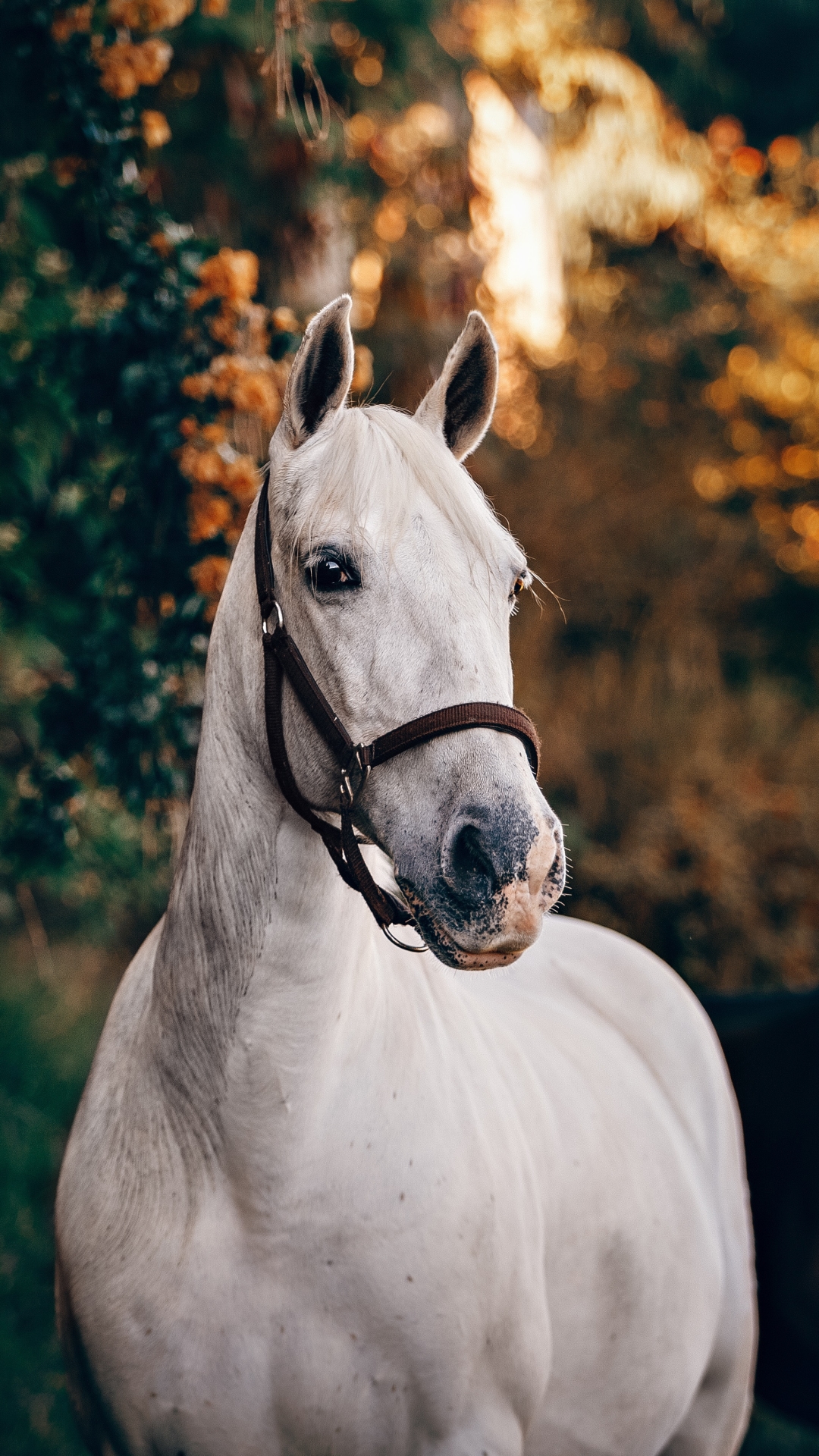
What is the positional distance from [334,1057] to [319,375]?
3.43ft

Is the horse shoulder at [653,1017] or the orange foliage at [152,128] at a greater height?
the orange foliage at [152,128]

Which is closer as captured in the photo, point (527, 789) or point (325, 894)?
point (527, 789)

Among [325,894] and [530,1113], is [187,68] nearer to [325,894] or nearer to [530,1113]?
[325,894]

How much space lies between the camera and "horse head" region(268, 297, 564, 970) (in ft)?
3.91

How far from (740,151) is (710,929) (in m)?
7.25

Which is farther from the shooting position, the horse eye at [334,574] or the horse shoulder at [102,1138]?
the horse shoulder at [102,1138]

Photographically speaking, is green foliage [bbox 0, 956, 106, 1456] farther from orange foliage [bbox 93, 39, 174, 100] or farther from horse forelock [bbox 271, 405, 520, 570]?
orange foliage [bbox 93, 39, 174, 100]

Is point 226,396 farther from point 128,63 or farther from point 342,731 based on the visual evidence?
point 342,731

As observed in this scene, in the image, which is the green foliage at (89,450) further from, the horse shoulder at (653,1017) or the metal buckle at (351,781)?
the metal buckle at (351,781)

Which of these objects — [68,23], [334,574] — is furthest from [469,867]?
[68,23]

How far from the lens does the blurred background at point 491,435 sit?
2.53 metres

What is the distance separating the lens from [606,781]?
21.2 ft

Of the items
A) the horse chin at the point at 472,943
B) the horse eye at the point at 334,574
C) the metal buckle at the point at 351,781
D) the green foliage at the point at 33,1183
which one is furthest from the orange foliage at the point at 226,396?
the green foliage at the point at 33,1183

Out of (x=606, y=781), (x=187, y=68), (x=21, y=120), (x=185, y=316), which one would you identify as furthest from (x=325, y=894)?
(x=606, y=781)
